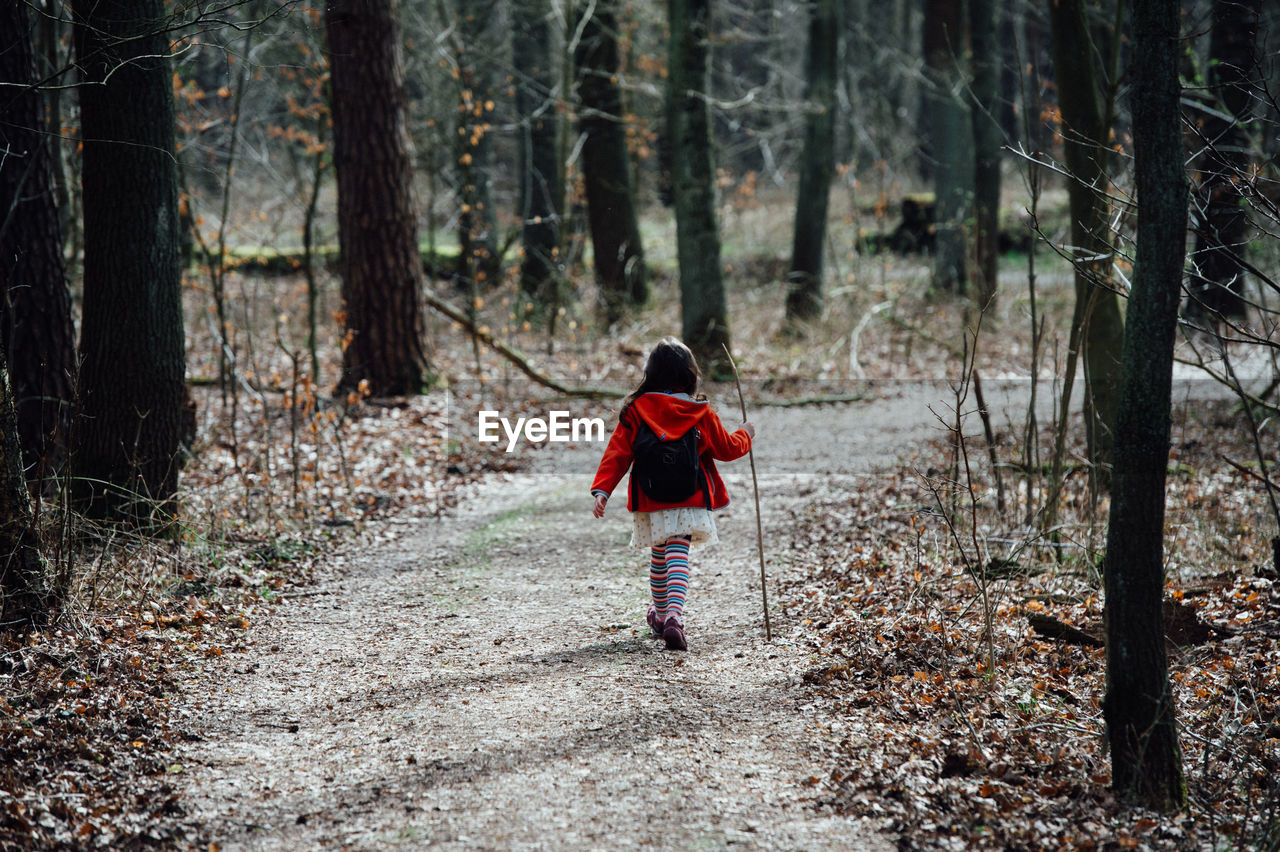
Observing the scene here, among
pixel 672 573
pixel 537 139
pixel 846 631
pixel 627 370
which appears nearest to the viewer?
pixel 672 573

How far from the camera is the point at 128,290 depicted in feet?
20.9

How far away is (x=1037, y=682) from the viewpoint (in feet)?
15.7

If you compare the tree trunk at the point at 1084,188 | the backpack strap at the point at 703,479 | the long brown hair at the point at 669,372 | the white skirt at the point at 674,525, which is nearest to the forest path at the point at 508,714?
the white skirt at the point at 674,525

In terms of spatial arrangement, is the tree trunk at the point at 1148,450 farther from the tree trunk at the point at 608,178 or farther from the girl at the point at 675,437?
the tree trunk at the point at 608,178

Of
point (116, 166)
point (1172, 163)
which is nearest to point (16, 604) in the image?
point (116, 166)

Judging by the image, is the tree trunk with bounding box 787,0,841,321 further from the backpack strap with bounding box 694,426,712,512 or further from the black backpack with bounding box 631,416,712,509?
the black backpack with bounding box 631,416,712,509

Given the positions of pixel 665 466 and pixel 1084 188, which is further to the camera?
pixel 1084 188

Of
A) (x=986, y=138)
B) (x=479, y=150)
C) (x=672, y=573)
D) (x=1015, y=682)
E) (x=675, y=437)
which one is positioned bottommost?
(x=1015, y=682)

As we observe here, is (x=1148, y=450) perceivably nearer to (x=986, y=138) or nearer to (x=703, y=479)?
(x=703, y=479)

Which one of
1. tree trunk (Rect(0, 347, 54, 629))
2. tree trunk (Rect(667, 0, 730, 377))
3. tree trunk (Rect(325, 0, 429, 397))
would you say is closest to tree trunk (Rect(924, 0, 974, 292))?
tree trunk (Rect(667, 0, 730, 377))

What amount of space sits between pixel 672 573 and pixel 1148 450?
257 cm

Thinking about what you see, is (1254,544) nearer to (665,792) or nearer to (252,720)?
(665,792)

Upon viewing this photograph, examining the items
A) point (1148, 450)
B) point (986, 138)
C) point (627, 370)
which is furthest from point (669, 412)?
point (986, 138)

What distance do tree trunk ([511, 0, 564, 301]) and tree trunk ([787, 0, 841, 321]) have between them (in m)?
4.19
